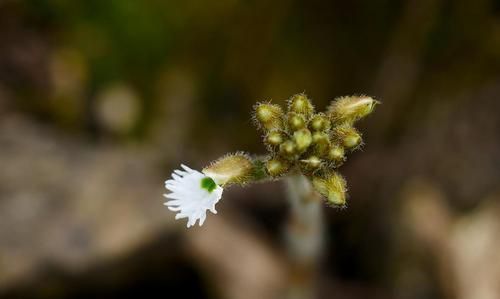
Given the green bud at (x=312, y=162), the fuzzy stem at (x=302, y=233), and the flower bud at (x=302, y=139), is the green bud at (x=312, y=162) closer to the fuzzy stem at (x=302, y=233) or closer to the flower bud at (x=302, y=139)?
the flower bud at (x=302, y=139)

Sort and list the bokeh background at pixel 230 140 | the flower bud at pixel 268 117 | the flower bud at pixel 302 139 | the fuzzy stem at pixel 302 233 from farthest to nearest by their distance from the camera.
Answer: the bokeh background at pixel 230 140 < the fuzzy stem at pixel 302 233 < the flower bud at pixel 268 117 < the flower bud at pixel 302 139

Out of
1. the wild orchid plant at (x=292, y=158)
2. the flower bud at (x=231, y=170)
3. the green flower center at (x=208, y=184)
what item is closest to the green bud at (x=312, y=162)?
the wild orchid plant at (x=292, y=158)

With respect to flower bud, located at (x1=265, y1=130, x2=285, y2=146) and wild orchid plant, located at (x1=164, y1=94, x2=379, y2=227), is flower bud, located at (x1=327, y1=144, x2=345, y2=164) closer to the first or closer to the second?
wild orchid plant, located at (x1=164, y1=94, x2=379, y2=227)

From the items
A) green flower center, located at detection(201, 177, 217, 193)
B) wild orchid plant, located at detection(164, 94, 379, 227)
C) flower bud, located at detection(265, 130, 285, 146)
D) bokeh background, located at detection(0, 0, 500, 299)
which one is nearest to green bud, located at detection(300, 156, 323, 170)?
wild orchid plant, located at detection(164, 94, 379, 227)

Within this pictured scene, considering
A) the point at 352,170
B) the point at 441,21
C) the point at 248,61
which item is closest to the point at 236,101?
the point at 248,61

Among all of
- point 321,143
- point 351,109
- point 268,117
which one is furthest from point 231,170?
point 351,109

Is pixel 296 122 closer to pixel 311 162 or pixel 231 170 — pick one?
pixel 311 162
